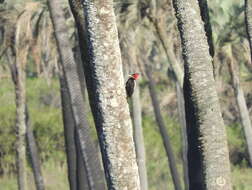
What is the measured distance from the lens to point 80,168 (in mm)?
22500

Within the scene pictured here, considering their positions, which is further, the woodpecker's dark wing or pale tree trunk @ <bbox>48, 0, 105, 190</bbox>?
pale tree trunk @ <bbox>48, 0, 105, 190</bbox>

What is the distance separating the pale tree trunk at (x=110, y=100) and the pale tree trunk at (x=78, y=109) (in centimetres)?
526


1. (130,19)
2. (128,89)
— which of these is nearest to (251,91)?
(130,19)

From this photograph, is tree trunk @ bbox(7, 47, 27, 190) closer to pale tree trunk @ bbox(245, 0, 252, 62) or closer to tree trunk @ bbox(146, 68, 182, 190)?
tree trunk @ bbox(146, 68, 182, 190)

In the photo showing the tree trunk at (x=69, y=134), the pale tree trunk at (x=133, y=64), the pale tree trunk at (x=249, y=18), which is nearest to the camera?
the pale tree trunk at (x=249, y=18)

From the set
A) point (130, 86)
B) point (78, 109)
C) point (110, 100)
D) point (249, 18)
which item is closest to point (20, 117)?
point (78, 109)

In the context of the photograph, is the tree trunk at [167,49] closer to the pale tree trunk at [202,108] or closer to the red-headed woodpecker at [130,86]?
the red-headed woodpecker at [130,86]

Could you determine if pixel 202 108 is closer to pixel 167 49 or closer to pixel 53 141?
pixel 167 49

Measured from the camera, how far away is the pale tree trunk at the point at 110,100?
11719 millimetres

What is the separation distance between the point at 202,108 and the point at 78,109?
4559mm

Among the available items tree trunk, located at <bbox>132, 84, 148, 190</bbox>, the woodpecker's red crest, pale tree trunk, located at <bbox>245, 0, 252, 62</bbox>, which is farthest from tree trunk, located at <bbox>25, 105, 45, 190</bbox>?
the woodpecker's red crest

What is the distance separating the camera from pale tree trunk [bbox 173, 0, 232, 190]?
14.0 metres

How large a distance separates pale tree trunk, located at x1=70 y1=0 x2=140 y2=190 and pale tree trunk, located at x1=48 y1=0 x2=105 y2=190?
5.26 metres

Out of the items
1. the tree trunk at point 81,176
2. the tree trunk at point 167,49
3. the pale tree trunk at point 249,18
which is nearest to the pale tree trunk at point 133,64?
the tree trunk at point 167,49
